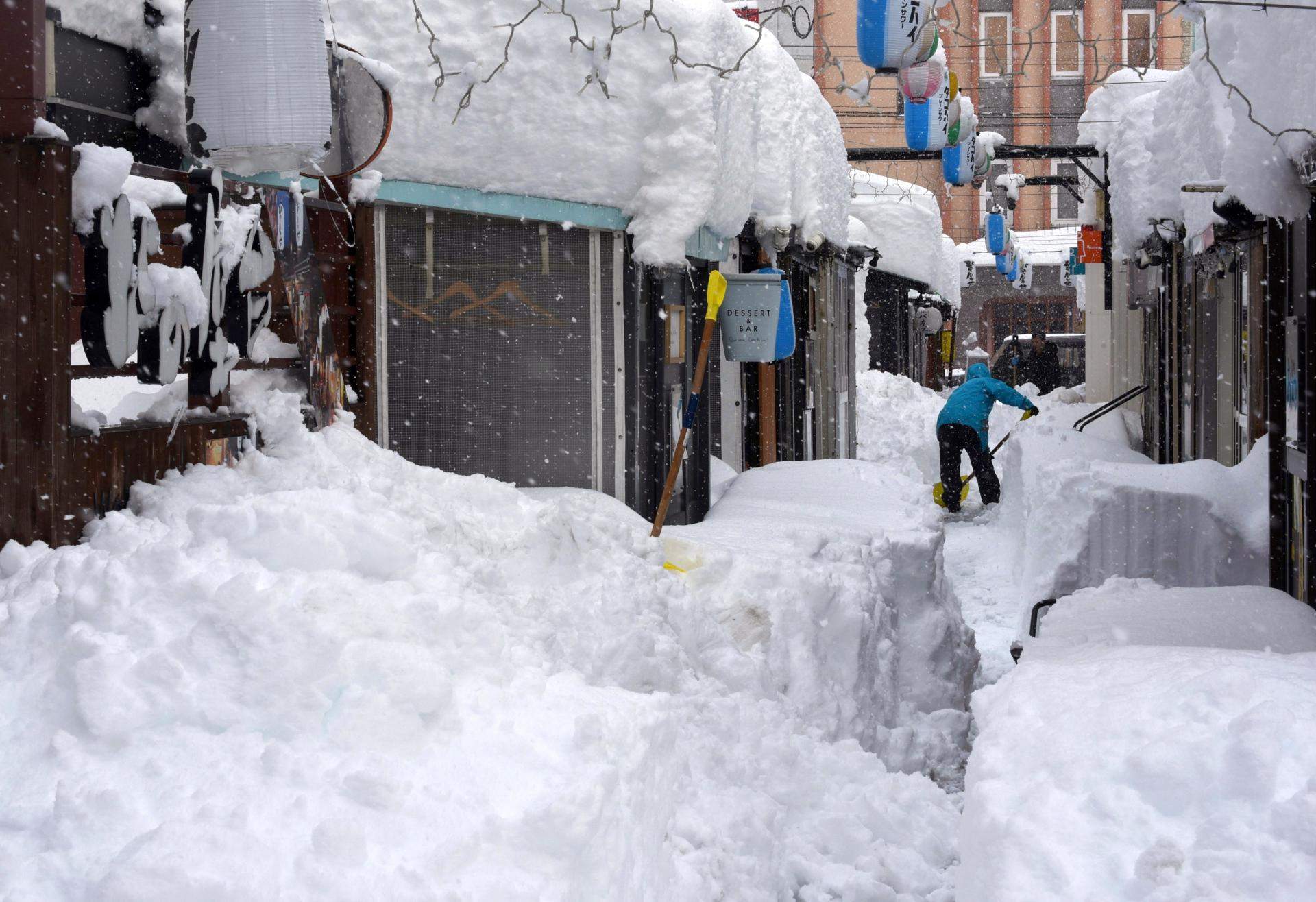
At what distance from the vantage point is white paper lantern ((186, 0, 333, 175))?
486 cm

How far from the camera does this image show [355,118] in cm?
616

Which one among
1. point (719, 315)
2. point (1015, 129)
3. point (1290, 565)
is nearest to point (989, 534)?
point (719, 315)

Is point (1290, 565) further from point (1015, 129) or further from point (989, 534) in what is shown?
point (1015, 129)

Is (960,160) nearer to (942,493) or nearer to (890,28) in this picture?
(942,493)

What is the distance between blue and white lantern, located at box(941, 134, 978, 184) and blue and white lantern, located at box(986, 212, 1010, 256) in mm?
9935

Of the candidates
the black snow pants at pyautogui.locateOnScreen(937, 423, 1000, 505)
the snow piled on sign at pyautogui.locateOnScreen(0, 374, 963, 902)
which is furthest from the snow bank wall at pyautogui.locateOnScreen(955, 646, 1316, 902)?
the black snow pants at pyautogui.locateOnScreen(937, 423, 1000, 505)

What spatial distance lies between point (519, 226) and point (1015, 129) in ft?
117

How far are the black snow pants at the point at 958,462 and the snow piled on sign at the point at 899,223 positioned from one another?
34.1 ft

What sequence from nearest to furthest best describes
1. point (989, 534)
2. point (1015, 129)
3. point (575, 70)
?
point (575, 70) < point (989, 534) < point (1015, 129)

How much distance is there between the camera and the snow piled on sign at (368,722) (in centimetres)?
305

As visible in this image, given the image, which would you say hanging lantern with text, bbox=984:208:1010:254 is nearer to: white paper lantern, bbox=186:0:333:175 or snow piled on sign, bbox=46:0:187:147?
snow piled on sign, bbox=46:0:187:147

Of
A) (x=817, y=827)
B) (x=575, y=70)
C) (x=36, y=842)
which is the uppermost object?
(x=575, y=70)

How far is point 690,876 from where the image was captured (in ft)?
13.2

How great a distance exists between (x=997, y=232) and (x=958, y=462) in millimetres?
8162
